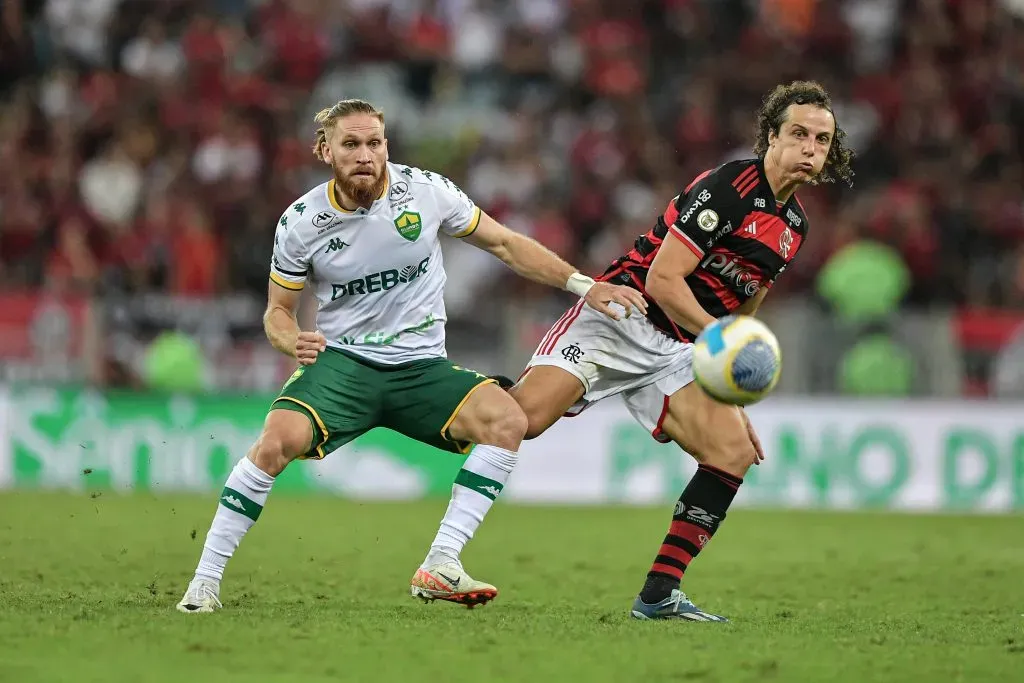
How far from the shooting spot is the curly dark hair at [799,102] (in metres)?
7.34

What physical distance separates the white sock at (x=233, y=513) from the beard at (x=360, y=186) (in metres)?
1.33

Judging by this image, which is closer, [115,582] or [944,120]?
[115,582]

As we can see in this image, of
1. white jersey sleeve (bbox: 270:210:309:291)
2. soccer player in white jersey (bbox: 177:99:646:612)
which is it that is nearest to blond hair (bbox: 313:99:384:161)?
soccer player in white jersey (bbox: 177:99:646:612)

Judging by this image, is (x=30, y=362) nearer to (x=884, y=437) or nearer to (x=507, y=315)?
(x=507, y=315)

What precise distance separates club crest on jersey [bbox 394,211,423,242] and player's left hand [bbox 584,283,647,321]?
869 millimetres

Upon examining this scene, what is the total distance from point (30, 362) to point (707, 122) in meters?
7.94

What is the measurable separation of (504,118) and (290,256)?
11.5 meters

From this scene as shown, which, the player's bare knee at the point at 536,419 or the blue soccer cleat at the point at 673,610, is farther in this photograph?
the player's bare knee at the point at 536,419

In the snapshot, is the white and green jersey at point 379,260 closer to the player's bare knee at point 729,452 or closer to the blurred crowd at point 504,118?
the player's bare knee at point 729,452

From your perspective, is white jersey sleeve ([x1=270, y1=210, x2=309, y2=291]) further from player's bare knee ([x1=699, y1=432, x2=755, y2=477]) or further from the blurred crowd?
the blurred crowd

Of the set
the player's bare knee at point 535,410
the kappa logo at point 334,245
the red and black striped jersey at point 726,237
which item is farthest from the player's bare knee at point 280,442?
the red and black striped jersey at point 726,237

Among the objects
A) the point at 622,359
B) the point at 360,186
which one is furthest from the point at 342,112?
the point at 622,359

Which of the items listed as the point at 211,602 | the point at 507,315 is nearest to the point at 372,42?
the point at 507,315

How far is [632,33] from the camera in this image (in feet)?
62.5
